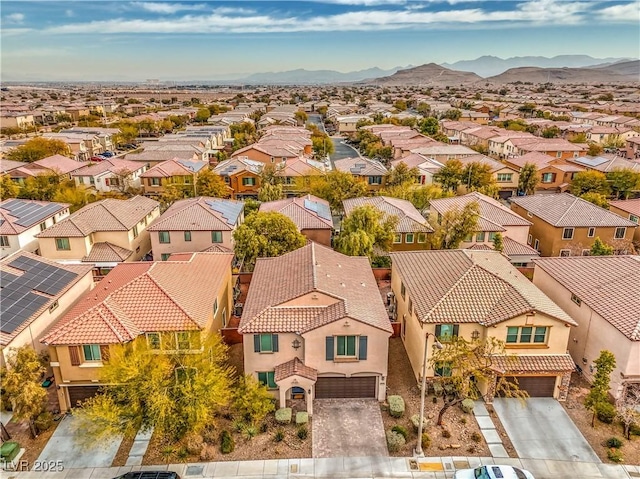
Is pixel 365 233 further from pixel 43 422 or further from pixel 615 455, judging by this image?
pixel 43 422

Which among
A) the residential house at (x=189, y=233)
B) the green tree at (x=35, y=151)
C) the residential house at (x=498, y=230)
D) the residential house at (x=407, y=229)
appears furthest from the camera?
the green tree at (x=35, y=151)

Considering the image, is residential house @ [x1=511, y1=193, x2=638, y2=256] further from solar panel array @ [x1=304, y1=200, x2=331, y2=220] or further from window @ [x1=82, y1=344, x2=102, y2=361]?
window @ [x1=82, y1=344, x2=102, y2=361]

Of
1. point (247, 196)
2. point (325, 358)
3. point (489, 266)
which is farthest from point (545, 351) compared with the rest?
point (247, 196)

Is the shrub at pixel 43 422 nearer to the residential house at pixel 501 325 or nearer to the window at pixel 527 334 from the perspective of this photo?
the residential house at pixel 501 325

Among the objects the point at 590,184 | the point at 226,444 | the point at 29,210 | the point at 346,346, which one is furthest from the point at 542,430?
the point at 590,184

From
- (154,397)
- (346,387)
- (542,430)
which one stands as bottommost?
(542,430)

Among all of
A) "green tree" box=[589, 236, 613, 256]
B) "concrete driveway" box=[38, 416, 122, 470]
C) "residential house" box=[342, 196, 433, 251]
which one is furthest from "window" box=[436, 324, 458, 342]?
"green tree" box=[589, 236, 613, 256]

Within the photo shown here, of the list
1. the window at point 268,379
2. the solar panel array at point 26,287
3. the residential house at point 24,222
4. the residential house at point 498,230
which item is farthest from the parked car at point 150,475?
the residential house at point 498,230
